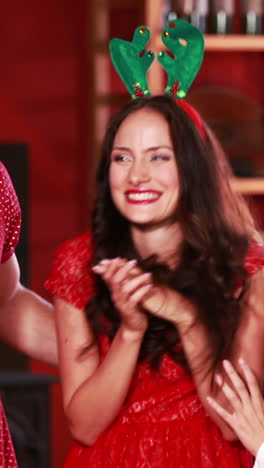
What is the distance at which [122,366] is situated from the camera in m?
1.40

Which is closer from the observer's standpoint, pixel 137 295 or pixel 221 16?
pixel 137 295

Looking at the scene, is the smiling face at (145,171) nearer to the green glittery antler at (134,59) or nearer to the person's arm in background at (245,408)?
the green glittery antler at (134,59)

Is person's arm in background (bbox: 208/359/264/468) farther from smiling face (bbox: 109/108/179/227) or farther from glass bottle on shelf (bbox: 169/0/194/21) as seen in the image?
glass bottle on shelf (bbox: 169/0/194/21)

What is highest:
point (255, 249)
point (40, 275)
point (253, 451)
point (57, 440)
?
point (255, 249)

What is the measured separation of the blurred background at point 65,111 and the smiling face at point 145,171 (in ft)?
3.98

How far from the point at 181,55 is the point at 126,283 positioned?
0.47 metres

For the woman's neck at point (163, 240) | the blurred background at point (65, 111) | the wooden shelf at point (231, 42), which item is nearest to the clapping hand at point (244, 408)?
the woman's neck at point (163, 240)

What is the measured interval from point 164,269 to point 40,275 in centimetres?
165

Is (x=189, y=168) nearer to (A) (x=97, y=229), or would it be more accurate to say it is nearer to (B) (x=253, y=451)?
(A) (x=97, y=229)

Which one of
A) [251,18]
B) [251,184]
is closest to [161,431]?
[251,184]

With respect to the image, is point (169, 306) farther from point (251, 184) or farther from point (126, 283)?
point (251, 184)

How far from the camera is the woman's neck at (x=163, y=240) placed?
1491 mm

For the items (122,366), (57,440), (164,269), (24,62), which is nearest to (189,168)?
(164,269)

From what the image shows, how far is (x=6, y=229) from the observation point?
1313 mm
